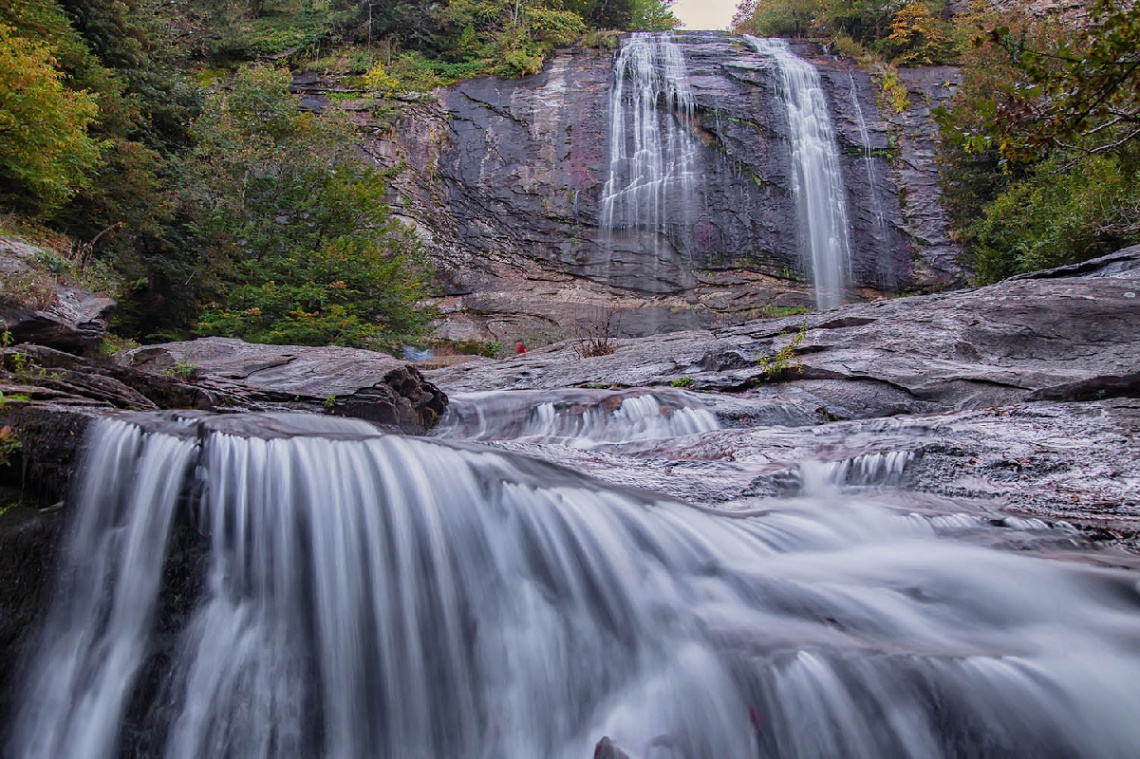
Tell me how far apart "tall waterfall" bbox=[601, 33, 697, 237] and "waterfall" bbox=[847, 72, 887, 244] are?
5.94 meters

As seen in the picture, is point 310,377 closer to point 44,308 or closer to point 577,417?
point 44,308

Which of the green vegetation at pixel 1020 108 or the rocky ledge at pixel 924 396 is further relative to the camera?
the rocky ledge at pixel 924 396

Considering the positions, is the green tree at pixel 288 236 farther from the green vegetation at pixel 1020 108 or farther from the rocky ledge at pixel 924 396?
the green vegetation at pixel 1020 108

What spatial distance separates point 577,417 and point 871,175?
62.8 feet

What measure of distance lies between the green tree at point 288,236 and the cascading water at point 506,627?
7.82m

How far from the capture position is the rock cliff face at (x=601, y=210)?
67.2ft

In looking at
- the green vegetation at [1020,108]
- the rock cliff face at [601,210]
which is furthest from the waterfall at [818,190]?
the green vegetation at [1020,108]

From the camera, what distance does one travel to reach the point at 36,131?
7.99 metres

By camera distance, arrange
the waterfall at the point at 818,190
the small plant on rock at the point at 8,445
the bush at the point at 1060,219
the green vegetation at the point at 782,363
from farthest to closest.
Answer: the waterfall at the point at 818,190 → the bush at the point at 1060,219 → the green vegetation at the point at 782,363 → the small plant on rock at the point at 8,445

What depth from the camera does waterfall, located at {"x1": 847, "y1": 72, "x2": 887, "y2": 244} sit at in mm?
20422

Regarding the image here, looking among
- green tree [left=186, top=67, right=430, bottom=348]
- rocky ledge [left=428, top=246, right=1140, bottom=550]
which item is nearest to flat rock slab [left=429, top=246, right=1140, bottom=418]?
rocky ledge [left=428, top=246, right=1140, bottom=550]

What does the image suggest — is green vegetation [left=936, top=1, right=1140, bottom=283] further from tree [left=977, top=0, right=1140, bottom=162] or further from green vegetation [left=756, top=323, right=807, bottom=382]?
green vegetation [left=756, top=323, right=807, bottom=382]

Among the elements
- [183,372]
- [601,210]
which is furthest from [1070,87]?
[601,210]

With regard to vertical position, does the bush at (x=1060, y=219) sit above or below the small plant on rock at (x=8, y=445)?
above
